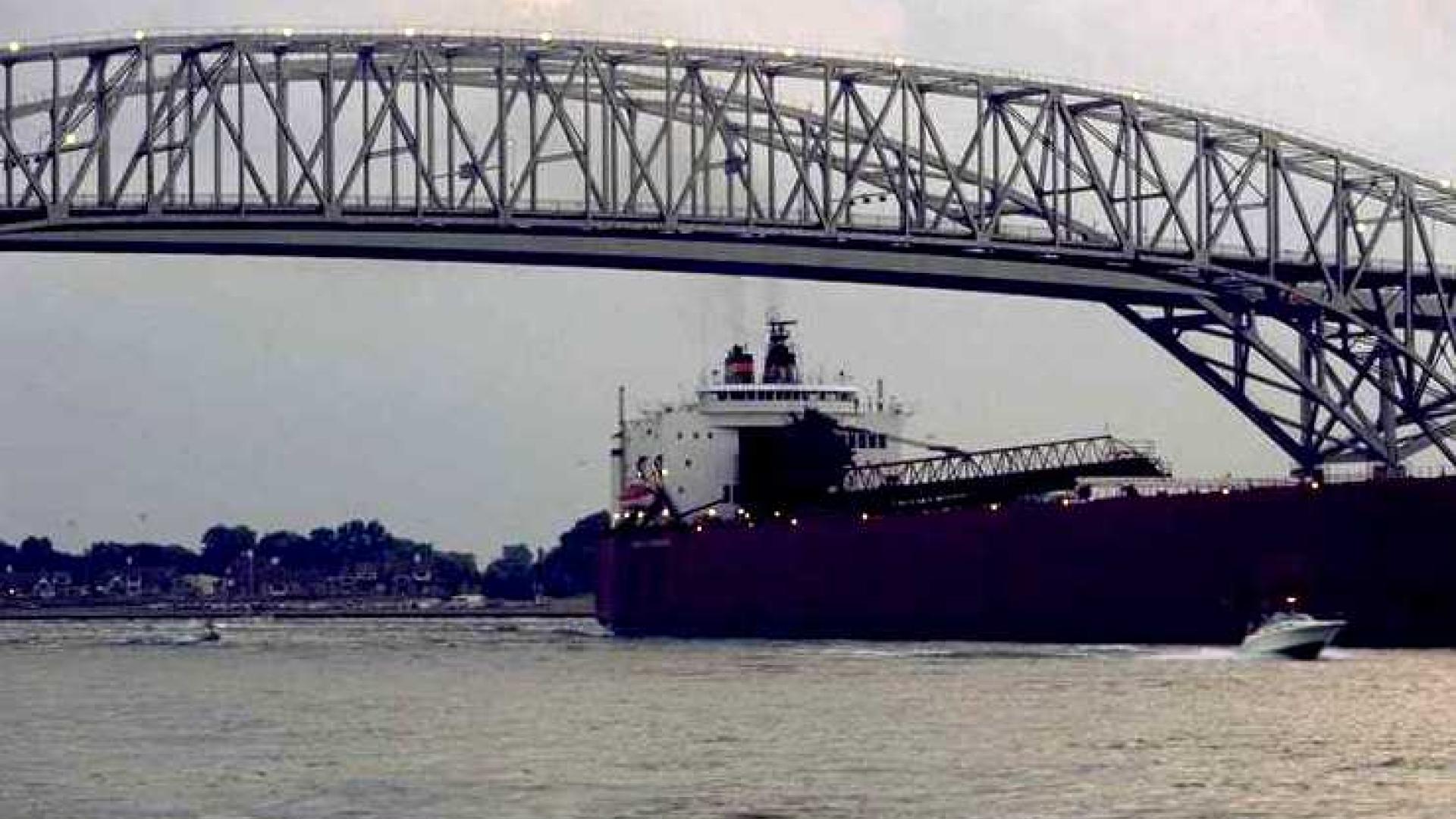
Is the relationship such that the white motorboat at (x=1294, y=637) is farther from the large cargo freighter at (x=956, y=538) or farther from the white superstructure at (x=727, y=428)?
the white superstructure at (x=727, y=428)

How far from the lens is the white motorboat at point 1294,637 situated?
208 ft

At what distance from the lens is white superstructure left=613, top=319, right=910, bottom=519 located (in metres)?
96.5

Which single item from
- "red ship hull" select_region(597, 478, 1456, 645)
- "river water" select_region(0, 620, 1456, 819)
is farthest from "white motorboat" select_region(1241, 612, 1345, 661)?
"red ship hull" select_region(597, 478, 1456, 645)

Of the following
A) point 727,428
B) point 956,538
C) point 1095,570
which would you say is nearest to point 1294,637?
point 1095,570

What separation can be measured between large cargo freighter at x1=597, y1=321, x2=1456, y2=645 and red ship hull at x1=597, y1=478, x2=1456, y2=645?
50 millimetres

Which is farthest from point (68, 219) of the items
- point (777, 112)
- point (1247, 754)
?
point (1247, 754)

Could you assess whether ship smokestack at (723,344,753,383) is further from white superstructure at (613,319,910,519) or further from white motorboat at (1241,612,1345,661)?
white motorboat at (1241,612,1345,661)

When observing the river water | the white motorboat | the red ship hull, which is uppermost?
the red ship hull

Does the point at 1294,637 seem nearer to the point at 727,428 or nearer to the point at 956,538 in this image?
the point at 956,538

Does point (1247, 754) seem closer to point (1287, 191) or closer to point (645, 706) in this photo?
point (645, 706)

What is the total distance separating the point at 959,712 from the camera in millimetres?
50531

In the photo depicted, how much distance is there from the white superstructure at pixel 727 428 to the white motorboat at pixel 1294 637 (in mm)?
31816

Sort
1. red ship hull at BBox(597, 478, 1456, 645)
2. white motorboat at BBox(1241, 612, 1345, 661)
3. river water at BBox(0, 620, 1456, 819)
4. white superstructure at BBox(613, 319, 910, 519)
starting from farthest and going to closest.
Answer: white superstructure at BBox(613, 319, 910, 519)
red ship hull at BBox(597, 478, 1456, 645)
white motorboat at BBox(1241, 612, 1345, 661)
river water at BBox(0, 620, 1456, 819)

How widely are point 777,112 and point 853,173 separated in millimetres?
2314
